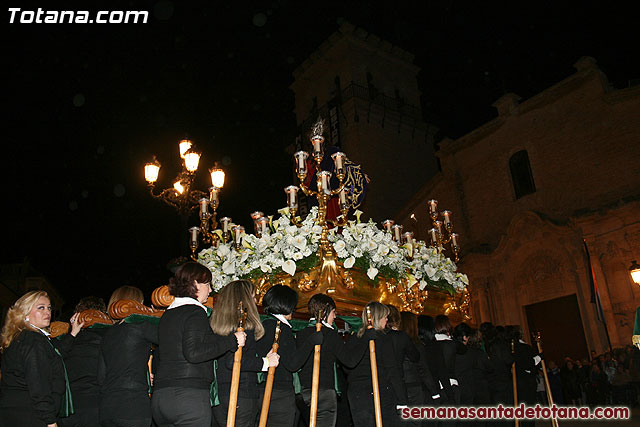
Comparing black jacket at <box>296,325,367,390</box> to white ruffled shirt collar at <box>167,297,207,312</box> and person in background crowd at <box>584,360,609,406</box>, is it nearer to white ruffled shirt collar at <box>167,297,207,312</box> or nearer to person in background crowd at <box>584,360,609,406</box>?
white ruffled shirt collar at <box>167,297,207,312</box>

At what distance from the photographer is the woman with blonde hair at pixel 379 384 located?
182 inches

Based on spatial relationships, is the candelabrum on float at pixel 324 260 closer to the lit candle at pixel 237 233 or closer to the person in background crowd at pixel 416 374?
the lit candle at pixel 237 233

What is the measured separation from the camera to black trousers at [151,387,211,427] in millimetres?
2963

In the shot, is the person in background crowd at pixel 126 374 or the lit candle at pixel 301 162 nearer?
the person in background crowd at pixel 126 374

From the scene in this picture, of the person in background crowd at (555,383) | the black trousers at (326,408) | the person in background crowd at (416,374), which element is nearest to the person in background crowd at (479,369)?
the person in background crowd at (416,374)

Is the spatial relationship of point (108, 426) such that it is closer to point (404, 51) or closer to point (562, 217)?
point (562, 217)

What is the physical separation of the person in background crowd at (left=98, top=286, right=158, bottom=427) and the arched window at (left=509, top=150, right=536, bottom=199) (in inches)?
695

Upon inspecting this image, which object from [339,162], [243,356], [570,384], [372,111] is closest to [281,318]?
[243,356]

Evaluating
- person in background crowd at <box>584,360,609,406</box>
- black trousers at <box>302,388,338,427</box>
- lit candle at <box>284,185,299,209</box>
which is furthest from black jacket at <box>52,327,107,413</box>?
person in background crowd at <box>584,360,609,406</box>

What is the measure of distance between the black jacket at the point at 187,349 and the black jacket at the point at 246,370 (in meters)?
0.44

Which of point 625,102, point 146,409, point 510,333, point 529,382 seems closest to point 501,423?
point 529,382

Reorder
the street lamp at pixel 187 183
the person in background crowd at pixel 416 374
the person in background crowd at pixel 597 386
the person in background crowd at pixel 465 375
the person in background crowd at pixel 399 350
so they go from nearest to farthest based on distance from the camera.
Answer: the person in background crowd at pixel 399 350, the person in background crowd at pixel 416 374, the person in background crowd at pixel 465 375, the street lamp at pixel 187 183, the person in background crowd at pixel 597 386

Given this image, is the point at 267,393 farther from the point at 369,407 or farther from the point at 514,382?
the point at 514,382

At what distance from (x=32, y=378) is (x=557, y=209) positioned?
1763cm
